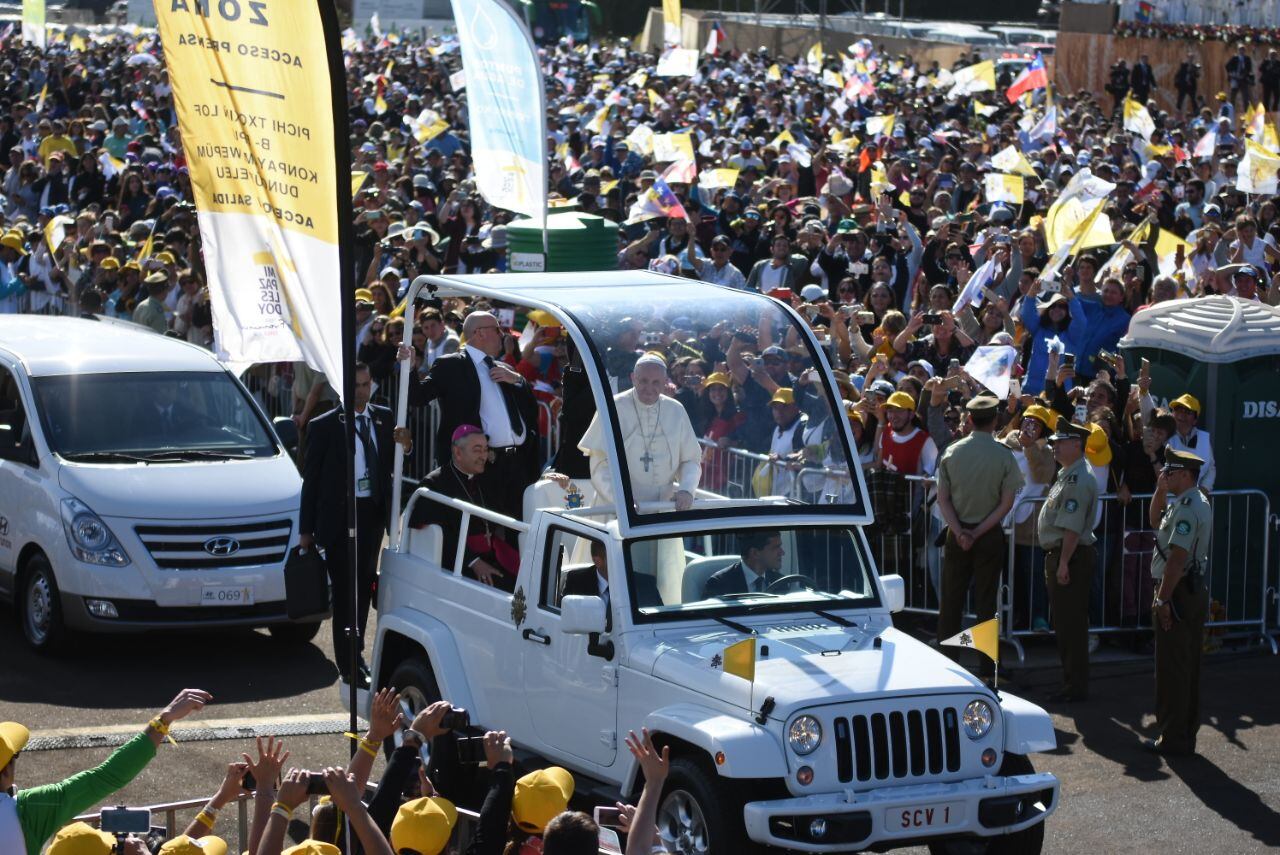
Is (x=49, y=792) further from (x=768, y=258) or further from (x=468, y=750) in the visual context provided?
(x=768, y=258)

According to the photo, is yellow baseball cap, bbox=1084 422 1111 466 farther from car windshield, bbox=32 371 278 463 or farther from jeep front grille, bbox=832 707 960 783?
car windshield, bbox=32 371 278 463

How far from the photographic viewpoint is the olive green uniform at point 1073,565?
1083 centimetres

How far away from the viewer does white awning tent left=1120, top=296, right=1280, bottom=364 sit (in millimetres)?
12141

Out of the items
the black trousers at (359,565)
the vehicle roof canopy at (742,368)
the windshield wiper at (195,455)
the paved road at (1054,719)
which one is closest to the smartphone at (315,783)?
the vehicle roof canopy at (742,368)

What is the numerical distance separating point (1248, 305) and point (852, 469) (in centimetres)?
504

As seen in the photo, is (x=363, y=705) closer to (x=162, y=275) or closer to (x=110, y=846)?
(x=110, y=846)

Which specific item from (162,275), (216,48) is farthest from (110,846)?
(162,275)

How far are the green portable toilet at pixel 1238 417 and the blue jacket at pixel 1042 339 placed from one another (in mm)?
1964

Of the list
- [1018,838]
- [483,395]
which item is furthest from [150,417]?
[1018,838]

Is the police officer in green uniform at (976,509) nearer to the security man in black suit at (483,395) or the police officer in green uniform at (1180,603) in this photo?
the police officer in green uniform at (1180,603)

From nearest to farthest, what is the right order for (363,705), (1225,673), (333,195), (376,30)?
(333,195) < (363,705) < (1225,673) < (376,30)

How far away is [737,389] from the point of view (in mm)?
8422

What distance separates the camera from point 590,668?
8.04 meters

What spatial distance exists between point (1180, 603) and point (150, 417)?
622cm
